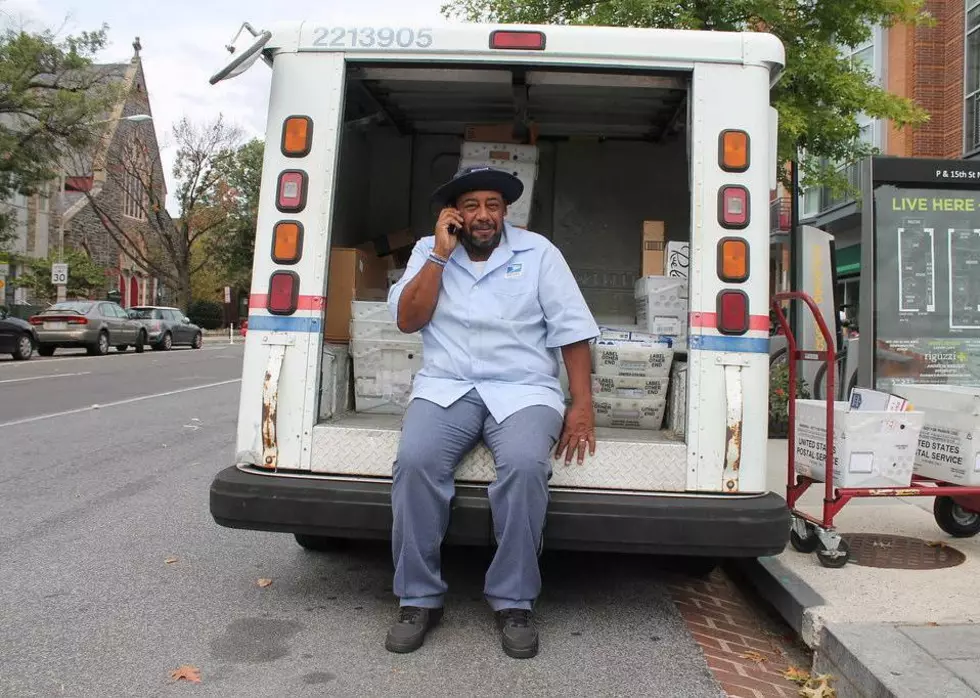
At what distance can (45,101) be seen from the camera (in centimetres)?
2206

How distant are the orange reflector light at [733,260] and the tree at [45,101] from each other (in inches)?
→ 862

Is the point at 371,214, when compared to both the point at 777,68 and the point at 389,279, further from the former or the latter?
the point at 777,68

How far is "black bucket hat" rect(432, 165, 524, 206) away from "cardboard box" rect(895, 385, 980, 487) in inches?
96.0

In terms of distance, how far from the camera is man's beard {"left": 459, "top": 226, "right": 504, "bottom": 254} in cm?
382

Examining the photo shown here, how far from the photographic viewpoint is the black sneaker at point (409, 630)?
3398 mm

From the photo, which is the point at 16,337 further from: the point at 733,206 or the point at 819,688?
the point at 819,688

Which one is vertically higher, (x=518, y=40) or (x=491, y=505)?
(x=518, y=40)

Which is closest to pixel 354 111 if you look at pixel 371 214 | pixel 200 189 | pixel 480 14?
pixel 371 214

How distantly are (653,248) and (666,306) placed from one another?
83 cm

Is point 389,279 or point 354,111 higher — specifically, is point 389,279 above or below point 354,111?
below

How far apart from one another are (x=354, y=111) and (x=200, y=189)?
40.7 metres

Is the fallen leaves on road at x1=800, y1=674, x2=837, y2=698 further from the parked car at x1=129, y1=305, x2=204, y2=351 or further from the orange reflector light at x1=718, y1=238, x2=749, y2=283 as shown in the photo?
the parked car at x1=129, y1=305, x2=204, y2=351

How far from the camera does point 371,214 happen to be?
605 centimetres

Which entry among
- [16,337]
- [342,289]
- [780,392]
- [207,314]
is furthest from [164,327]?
[342,289]
